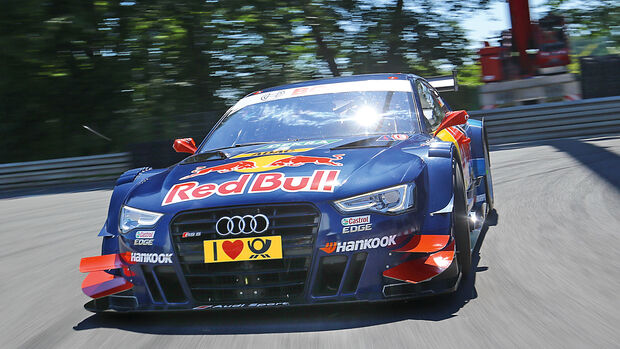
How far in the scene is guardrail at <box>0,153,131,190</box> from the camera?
14516 mm

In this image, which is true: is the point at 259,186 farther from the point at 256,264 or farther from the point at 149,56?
the point at 149,56

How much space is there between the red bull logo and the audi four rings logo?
17.0 inches

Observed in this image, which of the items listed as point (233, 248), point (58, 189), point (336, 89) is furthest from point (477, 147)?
point (58, 189)

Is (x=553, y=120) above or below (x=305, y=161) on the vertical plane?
below

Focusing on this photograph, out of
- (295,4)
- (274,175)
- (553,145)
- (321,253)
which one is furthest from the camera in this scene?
(295,4)

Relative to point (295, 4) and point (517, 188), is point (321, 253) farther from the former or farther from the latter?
point (295, 4)

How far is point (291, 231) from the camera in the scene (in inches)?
136

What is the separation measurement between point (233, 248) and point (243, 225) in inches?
4.6

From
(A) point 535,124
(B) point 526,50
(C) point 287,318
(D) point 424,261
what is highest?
(D) point 424,261

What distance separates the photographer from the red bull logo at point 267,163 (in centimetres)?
387

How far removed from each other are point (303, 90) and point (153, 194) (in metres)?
1.78

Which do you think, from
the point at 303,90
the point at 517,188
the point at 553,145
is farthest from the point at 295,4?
the point at 303,90

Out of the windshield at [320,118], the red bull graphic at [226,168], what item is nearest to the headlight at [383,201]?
the red bull graphic at [226,168]

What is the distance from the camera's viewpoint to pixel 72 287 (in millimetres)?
4719
